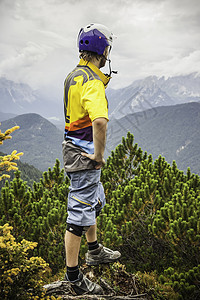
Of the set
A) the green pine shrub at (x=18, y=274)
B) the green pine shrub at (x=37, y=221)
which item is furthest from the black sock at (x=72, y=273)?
the green pine shrub at (x=37, y=221)

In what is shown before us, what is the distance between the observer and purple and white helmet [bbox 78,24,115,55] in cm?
246

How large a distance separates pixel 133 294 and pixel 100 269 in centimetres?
60

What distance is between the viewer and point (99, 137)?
2.20 m

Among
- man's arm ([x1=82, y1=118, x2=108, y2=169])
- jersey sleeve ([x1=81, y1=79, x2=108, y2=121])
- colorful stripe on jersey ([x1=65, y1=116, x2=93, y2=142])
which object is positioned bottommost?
man's arm ([x1=82, y1=118, x2=108, y2=169])

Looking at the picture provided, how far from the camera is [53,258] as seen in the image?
479 centimetres

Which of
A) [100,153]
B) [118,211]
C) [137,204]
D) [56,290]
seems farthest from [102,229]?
[100,153]

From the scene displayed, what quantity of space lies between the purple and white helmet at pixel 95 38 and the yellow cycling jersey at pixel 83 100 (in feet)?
0.52

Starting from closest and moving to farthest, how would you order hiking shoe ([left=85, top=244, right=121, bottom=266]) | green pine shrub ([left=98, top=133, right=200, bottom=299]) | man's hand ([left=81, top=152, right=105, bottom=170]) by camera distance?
1. man's hand ([left=81, top=152, right=105, bottom=170])
2. hiking shoe ([left=85, top=244, right=121, bottom=266])
3. green pine shrub ([left=98, top=133, right=200, bottom=299])

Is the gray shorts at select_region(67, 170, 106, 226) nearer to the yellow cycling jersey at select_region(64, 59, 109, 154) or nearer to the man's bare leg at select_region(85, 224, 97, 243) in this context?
the yellow cycling jersey at select_region(64, 59, 109, 154)

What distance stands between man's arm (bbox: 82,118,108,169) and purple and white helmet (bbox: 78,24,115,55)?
0.88m

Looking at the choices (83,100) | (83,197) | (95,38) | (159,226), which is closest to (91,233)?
(83,197)

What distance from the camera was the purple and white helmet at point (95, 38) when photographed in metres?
2.46

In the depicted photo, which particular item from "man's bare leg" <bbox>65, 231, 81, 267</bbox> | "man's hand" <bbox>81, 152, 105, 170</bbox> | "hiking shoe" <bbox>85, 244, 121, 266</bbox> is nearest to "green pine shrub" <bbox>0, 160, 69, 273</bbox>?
"hiking shoe" <bbox>85, 244, 121, 266</bbox>

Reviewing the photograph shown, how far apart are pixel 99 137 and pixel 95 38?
42.6 inches
